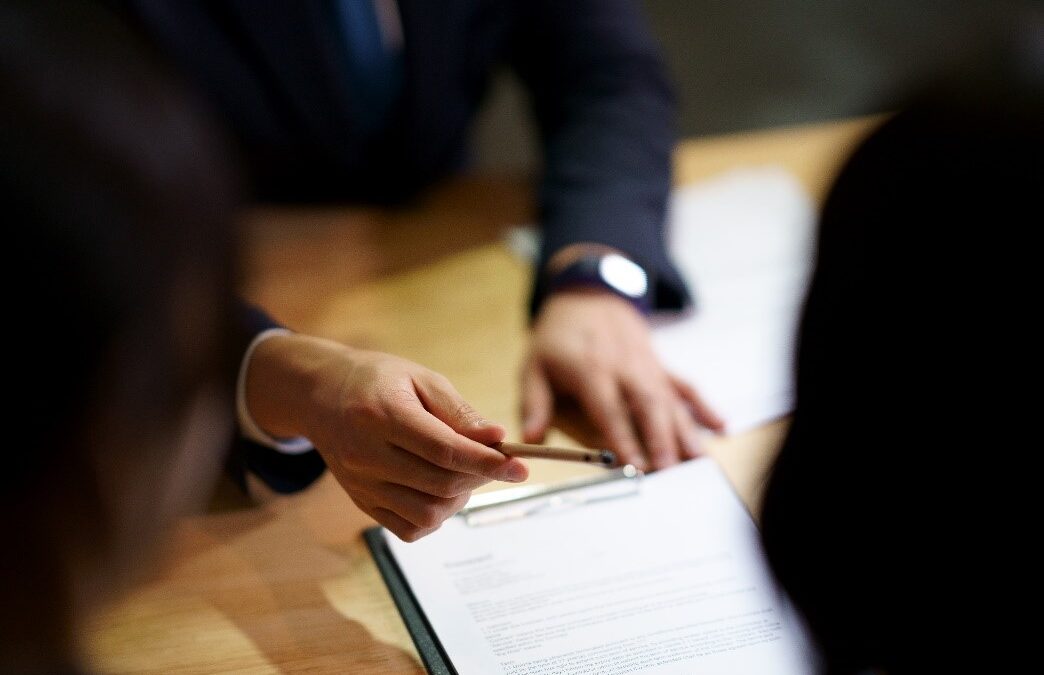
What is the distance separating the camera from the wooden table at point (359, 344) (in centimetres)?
75

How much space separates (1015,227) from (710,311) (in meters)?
0.68

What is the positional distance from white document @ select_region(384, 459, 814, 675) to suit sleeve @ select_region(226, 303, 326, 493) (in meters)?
0.11

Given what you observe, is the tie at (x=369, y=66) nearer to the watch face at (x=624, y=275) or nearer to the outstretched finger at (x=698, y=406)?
the watch face at (x=624, y=275)

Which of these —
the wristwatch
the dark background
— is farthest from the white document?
the dark background

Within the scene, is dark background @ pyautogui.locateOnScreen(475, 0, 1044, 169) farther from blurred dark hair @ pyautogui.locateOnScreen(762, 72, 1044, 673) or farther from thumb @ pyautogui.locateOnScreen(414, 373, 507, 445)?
blurred dark hair @ pyautogui.locateOnScreen(762, 72, 1044, 673)

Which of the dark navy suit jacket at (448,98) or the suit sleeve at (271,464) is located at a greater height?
the dark navy suit jacket at (448,98)

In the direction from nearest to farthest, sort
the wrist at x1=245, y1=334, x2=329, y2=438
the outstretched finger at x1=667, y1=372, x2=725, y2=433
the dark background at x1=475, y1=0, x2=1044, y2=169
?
1. the wrist at x1=245, y1=334, x2=329, y2=438
2. the outstretched finger at x1=667, y1=372, x2=725, y2=433
3. the dark background at x1=475, y1=0, x2=1044, y2=169

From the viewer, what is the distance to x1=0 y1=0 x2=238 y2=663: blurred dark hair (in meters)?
0.37

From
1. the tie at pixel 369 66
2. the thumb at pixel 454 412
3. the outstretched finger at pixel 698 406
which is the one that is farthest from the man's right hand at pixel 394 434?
the tie at pixel 369 66

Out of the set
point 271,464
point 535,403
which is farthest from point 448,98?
point 271,464

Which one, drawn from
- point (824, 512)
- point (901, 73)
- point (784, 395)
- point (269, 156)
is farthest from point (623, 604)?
point (901, 73)

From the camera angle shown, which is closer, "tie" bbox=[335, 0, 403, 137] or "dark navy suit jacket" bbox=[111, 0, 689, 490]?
"dark navy suit jacket" bbox=[111, 0, 689, 490]

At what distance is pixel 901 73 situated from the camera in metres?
2.77

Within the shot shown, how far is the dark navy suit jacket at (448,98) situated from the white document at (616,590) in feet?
1.17
